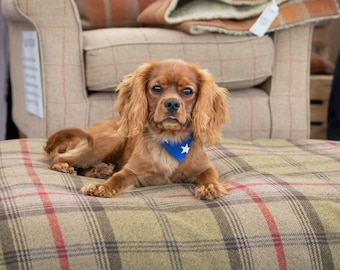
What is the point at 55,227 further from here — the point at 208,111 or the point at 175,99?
the point at 208,111

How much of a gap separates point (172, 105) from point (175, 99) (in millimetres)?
21

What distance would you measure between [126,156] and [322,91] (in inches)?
72.1

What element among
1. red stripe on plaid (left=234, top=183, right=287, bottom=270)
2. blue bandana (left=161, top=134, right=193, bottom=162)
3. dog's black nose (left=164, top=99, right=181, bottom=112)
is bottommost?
red stripe on plaid (left=234, top=183, right=287, bottom=270)

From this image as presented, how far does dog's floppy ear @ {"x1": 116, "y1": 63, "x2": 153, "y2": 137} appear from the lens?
1.72 m

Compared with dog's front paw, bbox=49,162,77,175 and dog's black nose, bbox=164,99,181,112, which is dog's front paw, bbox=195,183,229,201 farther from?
dog's front paw, bbox=49,162,77,175

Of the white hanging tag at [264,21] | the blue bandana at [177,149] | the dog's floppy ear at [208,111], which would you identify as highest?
the white hanging tag at [264,21]

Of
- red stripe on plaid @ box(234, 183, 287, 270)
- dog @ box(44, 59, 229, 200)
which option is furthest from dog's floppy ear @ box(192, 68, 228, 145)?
red stripe on plaid @ box(234, 183, 287, 270)

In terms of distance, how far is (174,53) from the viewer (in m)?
2.50

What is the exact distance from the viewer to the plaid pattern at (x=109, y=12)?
2.80 meters

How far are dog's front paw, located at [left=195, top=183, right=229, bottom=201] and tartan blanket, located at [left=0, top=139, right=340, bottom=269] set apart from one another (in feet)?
0.08

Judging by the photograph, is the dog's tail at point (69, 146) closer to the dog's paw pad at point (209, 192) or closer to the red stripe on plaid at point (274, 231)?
the dog's paw pad at point (209, 192)

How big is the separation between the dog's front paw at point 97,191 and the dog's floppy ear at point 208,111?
0.32m

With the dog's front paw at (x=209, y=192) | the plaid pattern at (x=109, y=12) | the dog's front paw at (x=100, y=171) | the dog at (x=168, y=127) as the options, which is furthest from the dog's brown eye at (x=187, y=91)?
the plaid pattern at (x=109, y=12)

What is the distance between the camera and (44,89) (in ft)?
7.98
